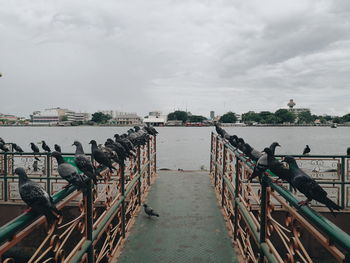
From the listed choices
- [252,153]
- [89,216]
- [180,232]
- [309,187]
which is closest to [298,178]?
[309,187]

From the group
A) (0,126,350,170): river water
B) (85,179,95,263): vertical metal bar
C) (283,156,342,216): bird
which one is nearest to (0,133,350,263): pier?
(85,179,95,263): vertical metal bar

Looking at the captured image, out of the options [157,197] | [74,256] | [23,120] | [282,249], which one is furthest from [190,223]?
[23,120]

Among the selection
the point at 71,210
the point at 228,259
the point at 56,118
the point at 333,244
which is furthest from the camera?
the point at 56,118

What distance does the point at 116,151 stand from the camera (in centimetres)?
451

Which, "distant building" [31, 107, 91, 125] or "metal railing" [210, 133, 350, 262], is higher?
"distant building" [31, 107, 91, 125]

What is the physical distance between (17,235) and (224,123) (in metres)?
141

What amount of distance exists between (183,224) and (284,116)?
436 ft

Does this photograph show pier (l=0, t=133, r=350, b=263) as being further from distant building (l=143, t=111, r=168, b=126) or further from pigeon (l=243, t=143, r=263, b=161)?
distant building (l=143, t=111, r=168, b=126)

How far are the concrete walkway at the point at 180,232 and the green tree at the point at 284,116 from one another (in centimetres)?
13067

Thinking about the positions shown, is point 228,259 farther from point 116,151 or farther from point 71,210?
point 71,210

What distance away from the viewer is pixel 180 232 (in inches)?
178

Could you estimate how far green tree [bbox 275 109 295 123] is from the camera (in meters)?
125

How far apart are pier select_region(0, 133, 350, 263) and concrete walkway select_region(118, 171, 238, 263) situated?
0.05 ft

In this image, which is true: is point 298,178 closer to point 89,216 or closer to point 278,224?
point 278,224
